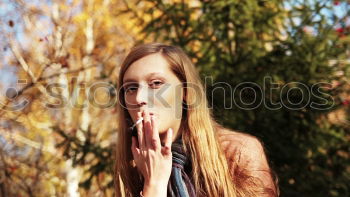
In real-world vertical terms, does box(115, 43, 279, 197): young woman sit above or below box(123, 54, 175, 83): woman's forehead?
below

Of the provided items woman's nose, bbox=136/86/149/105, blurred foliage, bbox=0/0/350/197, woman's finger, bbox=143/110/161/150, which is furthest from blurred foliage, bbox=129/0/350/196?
woman's finger, bbox=143/110/161/150

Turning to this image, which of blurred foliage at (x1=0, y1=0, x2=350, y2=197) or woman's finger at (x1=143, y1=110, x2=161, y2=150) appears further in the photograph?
blurred foliage at (x1=0, y1=0, x2=350, y2=197)

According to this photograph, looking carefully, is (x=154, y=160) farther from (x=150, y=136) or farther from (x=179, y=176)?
(x=179, y=176)

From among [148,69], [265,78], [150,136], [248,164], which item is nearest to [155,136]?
[150,136]

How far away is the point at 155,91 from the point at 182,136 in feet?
0.76

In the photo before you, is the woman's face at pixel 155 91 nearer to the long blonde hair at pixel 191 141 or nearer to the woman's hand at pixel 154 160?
the long blonde hair at pixel 191 141

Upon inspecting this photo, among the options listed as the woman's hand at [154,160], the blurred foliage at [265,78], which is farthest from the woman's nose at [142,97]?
the blurred foliage at [265,78]

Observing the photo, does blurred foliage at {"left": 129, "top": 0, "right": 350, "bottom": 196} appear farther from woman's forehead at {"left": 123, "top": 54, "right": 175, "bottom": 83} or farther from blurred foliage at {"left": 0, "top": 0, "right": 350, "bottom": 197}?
woman's forehead at {"left": 123, "top": 54, "right": 175, "bottom": 83}

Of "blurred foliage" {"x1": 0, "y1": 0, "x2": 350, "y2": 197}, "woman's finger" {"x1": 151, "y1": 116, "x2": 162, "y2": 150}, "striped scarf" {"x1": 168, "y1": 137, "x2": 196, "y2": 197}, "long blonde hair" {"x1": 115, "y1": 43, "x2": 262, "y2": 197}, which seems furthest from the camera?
"blurred foliage" {"x1": 0, "y1": 0, "x2": 350, "y2": 197}

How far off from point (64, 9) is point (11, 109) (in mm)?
3884

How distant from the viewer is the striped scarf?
1788mm

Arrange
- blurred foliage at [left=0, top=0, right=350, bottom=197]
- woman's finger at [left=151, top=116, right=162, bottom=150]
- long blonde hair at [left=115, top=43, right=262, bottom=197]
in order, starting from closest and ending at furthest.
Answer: woman's finger at [left=151, top=116, right=162, bottom=150], long blonde hair at [left=115, top=43, right=262, bottom=197], blurred foliage at [left=0, top=0, right=350, bottom=197]

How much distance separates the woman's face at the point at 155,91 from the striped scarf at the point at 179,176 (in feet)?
0.28

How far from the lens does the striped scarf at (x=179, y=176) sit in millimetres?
1788
